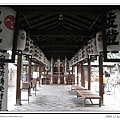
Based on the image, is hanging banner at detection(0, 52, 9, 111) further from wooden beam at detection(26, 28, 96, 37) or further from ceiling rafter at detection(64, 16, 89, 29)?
ceiling rafter at detection(64, 16, 89, 29)

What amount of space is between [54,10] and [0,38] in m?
1.84

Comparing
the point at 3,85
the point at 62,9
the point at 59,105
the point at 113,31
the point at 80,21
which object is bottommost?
the point at 59,105

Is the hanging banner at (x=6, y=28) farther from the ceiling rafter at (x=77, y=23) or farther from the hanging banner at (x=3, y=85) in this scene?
the ceiling rafter at (x=77, y=23)

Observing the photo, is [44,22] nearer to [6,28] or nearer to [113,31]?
[6,28]

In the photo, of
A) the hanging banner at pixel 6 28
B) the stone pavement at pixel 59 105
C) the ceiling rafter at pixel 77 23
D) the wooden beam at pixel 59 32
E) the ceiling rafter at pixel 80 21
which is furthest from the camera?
the wooden beam at pixel 59 32

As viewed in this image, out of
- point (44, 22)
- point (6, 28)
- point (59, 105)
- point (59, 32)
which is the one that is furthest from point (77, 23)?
point (6, 28)

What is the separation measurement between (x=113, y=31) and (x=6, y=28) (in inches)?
101

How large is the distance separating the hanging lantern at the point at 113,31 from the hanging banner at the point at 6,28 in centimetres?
235

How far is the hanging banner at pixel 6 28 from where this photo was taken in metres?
4.12

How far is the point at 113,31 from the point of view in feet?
14.3

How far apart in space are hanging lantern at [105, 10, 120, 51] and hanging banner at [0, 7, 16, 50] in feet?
7.72

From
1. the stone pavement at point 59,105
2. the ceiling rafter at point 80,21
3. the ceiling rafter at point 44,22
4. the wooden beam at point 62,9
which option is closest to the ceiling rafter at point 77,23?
the ceiling rafter at point 80,21

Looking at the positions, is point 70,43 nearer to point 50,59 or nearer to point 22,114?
point 22,114

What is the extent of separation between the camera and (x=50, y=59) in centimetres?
2616
